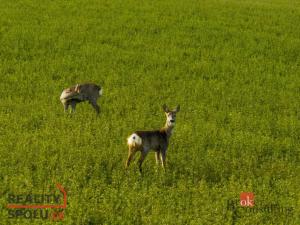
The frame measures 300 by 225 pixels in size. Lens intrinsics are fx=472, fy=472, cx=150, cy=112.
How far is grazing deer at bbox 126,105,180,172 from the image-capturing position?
406 inches

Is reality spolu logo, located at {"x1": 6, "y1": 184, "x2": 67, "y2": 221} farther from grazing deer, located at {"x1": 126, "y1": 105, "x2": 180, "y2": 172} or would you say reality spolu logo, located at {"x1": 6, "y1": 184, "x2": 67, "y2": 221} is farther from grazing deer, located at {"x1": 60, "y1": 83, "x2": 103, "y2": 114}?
grazing deer, located at {"x1": 60, "y1": 83, "x2": 103, "y2": 114}

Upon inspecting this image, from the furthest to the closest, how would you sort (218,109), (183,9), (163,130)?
1. (183,9)
2. (218,109)
3. (163,130)

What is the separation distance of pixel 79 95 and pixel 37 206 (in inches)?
237

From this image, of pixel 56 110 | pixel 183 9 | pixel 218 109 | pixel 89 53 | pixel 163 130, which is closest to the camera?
pixel 163 130

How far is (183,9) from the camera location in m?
30.3

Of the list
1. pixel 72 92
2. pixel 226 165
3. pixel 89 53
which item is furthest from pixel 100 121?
pixel 89 53

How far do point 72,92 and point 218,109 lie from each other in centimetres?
511

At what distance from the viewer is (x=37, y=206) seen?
883 cm

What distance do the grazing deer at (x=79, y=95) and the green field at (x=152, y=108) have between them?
1.25ft

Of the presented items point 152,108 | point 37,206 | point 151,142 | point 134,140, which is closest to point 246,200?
point 151,142

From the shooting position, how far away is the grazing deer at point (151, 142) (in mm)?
10312

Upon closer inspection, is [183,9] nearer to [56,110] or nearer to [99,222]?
[56,110]

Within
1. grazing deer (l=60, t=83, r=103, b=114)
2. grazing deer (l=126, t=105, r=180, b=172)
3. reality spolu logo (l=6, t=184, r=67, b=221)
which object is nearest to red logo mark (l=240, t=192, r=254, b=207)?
grazing deer (l=126, t=105, r=180, b=172)

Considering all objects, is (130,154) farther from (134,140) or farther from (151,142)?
(151,142)
